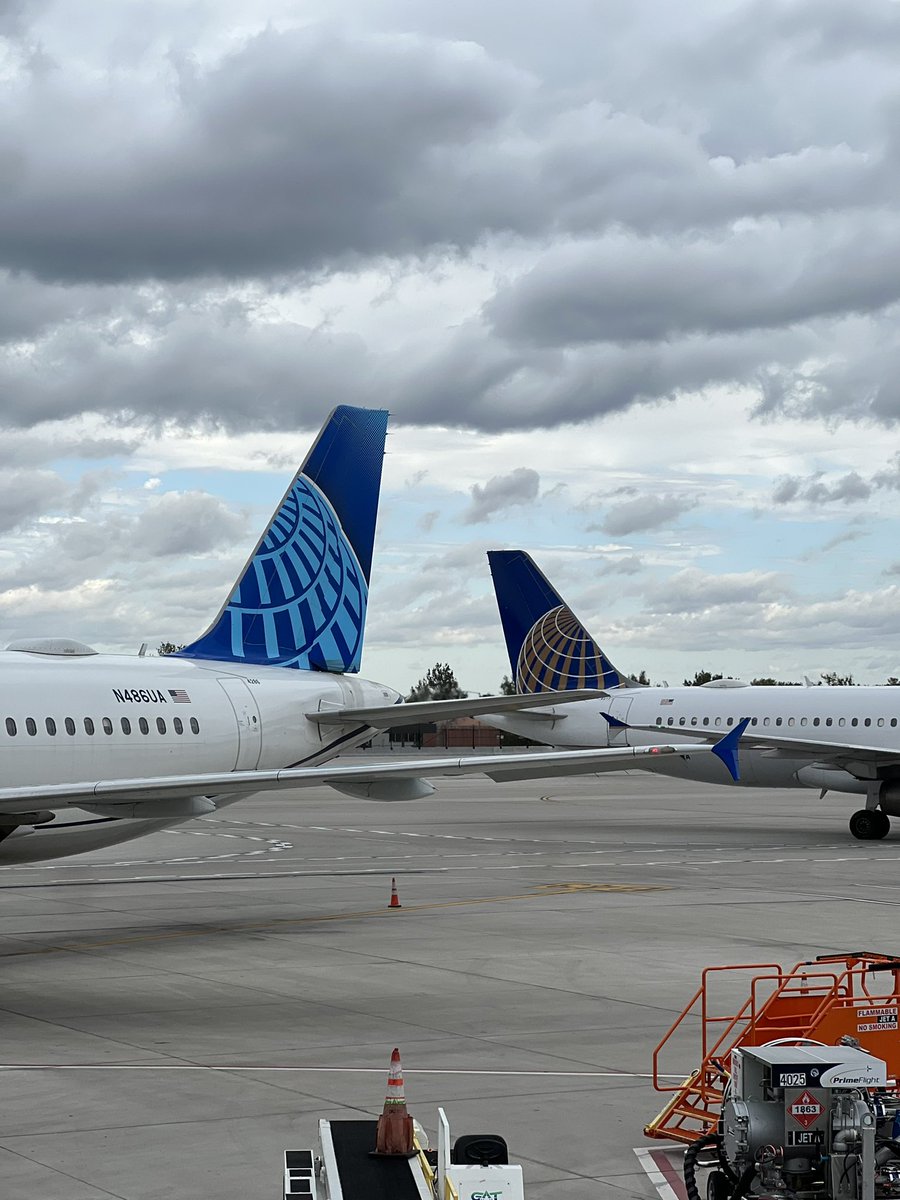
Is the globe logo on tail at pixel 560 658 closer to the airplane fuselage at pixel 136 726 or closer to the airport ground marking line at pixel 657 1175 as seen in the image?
the airplane fuselage at pixel 136 726

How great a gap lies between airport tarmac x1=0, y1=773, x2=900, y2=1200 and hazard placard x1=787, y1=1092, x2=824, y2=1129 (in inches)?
58.7

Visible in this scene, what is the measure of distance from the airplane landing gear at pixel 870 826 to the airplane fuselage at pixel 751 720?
103 centimetres

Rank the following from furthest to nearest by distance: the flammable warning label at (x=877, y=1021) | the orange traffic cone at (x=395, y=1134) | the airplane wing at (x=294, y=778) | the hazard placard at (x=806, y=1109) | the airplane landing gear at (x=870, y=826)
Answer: the airplane landing gear at (x=870, y=826) → the airplane wing at (x=294, y=778) → the flammable warning label at (x=877, y=1021) → the hazard placard at (x=806, y=1109) → the orange traffic cone at (x=395, y=1134)

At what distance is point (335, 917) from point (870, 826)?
20.9 metres

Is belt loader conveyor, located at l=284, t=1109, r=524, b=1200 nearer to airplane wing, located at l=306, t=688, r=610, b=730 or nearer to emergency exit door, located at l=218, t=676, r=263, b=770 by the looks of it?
airplane wing, located at l=306, t=688, r=610, b=730

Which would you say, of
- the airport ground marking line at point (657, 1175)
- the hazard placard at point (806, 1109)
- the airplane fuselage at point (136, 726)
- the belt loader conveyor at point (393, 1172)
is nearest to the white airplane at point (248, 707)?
the airplane fuselage at point (136, 726)

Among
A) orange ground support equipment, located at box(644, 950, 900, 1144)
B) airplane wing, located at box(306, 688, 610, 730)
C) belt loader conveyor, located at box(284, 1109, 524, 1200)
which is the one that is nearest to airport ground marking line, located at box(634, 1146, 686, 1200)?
orange ground support equipment, located at box(644, 950, 900, 1144)

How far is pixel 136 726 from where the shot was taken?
2081cm

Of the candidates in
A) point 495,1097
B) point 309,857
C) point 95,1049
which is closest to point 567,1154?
point 495,1097

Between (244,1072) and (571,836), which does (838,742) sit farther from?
(244,1072)

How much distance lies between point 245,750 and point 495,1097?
11.5 metres

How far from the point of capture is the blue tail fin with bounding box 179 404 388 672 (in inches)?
965

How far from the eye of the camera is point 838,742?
4322cm

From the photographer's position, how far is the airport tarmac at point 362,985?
412 inches
